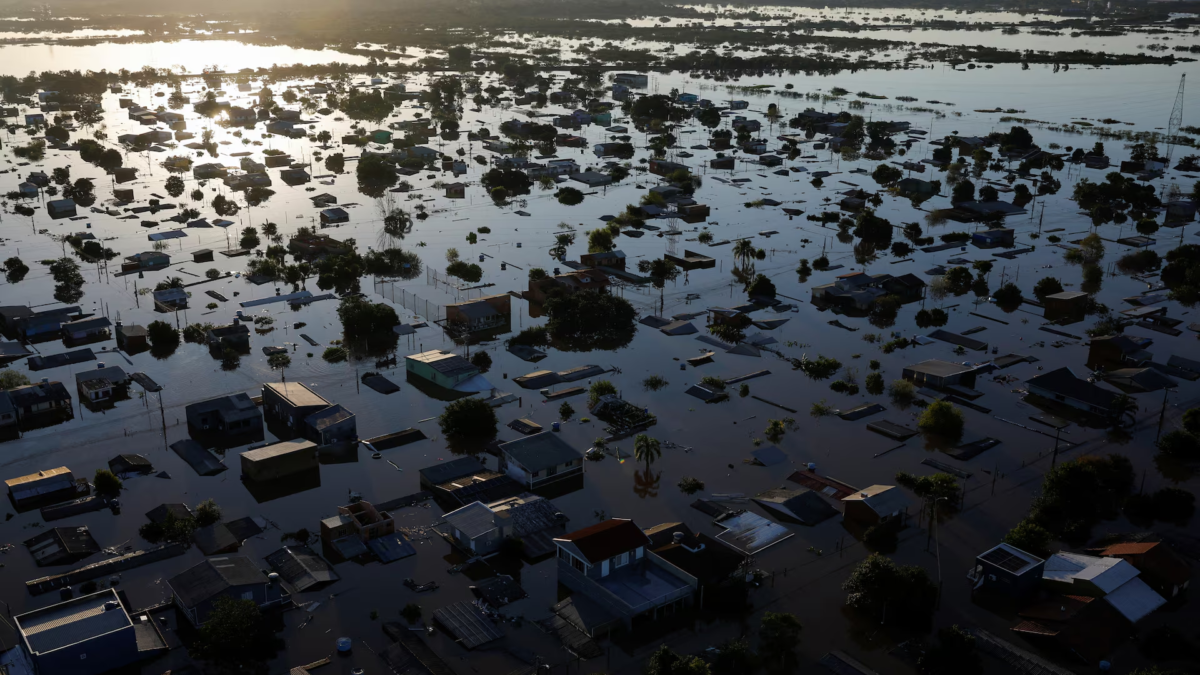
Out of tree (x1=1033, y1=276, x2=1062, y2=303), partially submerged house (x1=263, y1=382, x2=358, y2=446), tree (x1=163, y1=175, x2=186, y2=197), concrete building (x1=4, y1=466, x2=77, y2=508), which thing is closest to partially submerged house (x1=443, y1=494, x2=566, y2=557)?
partially submerged house (x1=263, y1=382, x2=358, y2=446)

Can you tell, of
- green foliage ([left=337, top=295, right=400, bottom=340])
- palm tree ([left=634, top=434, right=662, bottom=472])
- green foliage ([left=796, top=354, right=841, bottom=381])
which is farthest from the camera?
green foliage ([left=337, top=295, right=400, bottom=340])

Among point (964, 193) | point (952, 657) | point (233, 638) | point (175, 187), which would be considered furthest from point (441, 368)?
point (964, 193)

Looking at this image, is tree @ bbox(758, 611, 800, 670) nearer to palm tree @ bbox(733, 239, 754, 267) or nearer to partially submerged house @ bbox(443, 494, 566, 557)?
partially submerged house @ bbox(443, 494, 566, 557)

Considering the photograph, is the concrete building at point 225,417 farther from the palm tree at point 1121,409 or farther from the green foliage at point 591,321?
the palm tree at point 1121,409

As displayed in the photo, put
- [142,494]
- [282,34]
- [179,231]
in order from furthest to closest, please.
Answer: [282,34] → [179,231] → [142,494]

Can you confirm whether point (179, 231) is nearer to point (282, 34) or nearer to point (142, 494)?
point (142, 494)

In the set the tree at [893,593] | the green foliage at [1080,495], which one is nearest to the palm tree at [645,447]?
the tree at [893,593]

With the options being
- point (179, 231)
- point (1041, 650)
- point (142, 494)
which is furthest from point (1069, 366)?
point (179, 231)
